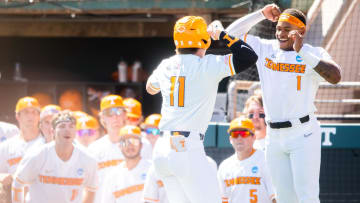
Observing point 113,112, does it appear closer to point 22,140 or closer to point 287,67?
point 22,140

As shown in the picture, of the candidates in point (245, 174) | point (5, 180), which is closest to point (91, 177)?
point (5, 180)

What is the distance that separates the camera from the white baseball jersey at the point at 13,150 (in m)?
7.14

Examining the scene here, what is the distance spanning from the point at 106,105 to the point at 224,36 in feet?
11.5

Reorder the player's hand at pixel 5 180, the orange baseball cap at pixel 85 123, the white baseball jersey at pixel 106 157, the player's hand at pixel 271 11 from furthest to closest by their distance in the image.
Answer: the orange baseball cap at pixel 85 123
the white baseball jersey at pixel 106 157
the player's hand at pixel 5 180
the player's hand at pixel 271 11

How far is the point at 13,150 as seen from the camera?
7.22 meters

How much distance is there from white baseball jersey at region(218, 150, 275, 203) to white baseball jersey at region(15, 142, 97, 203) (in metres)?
1.38

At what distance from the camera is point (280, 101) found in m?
4.68

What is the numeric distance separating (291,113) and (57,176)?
2834mm

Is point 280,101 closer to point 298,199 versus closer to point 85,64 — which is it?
point 298,199

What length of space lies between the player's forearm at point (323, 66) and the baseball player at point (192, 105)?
35 cm

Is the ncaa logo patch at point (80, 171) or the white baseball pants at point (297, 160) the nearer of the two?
the white baseball pants at point (297, 160)

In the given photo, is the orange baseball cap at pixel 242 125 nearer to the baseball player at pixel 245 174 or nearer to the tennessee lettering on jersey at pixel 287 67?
the baseball player at pixel 245 174

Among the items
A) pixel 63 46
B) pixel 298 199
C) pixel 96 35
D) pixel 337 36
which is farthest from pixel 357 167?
pixel 63 46

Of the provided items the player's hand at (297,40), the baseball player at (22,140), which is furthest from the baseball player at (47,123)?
the player's hand at (297,40)
